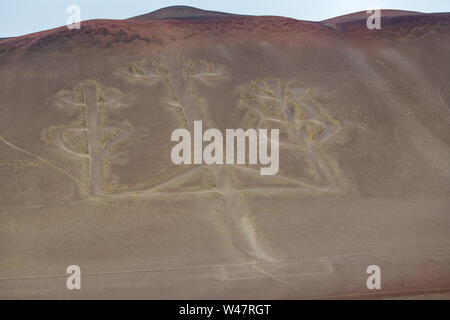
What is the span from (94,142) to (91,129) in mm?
709

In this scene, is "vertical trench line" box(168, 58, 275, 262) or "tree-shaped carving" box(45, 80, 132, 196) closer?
"vertical trench line" box(168, 58, 275, 262)

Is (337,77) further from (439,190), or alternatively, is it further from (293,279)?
(293,279)

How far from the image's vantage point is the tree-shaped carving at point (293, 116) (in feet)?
51.2

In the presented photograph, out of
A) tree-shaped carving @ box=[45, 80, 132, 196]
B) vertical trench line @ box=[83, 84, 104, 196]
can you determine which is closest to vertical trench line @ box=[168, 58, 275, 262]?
tree-shaped carving @ box=[45, 80, 132, 196]

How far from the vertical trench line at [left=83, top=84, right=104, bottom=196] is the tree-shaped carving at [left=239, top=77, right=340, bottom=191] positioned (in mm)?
4941

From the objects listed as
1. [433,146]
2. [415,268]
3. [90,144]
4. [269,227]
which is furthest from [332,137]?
[90,144]

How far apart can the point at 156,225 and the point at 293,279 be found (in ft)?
12.6

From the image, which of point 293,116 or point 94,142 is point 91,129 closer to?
point 94,142

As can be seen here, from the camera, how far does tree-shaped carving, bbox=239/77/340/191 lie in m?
15.6

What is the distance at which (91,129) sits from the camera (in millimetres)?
15891
